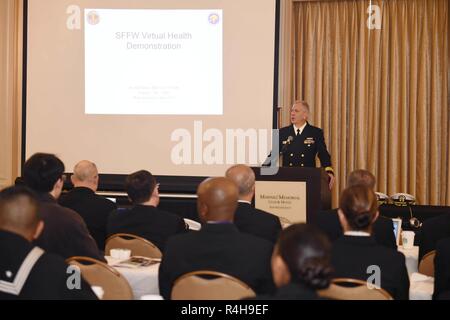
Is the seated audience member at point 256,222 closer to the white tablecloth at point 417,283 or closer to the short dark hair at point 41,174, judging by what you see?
the white tablecloth at point 417,283

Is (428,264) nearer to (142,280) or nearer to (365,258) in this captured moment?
(365,258)

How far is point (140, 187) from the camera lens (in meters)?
3.83

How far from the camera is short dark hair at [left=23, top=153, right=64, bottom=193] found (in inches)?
136

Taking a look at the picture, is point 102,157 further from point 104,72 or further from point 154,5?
point 154,5

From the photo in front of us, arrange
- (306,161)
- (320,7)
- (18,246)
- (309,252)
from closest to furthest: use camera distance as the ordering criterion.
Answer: (309,252) < (18,246) < (306,161) < (320,7)

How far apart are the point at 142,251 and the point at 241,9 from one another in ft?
12.3

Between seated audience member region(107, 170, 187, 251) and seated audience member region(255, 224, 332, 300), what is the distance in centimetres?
200

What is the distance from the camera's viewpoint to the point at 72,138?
6.96m

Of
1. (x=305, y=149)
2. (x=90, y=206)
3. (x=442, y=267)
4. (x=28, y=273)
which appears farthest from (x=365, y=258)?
(x=305, y=149)

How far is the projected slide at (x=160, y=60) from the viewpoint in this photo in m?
6.58

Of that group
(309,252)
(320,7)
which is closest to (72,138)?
(320,7)

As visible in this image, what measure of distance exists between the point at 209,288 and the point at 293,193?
92.8 inches

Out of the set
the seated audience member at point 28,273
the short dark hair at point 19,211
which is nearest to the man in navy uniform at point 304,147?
the short dark hair at point 19,211

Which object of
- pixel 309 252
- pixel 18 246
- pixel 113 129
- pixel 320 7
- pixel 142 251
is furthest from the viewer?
pixel 320 7
